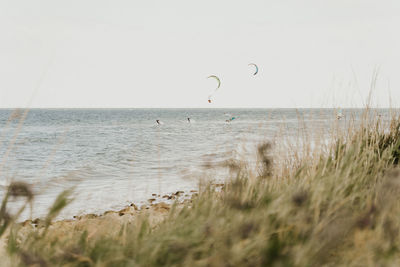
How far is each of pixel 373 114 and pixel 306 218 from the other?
357 centimetres

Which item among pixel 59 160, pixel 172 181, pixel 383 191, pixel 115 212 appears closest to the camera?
pixel 383 191

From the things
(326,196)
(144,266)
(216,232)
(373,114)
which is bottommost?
(144,266)

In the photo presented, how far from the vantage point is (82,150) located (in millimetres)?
16906

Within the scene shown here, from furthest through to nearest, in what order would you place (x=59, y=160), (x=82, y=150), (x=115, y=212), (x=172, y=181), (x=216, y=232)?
(x=82, y=150), (x=59, y=160), (x=172, y=181), (x=115, y=212), (x=216, y=232)

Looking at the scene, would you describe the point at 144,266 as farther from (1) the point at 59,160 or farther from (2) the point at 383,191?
(1) the point at 59,160

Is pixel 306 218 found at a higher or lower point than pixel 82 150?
higher

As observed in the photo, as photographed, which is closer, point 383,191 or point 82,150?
point 383,191

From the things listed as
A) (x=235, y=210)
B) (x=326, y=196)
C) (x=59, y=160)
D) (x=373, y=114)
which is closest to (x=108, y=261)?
(x=235, y=210)

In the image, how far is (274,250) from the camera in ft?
5.84

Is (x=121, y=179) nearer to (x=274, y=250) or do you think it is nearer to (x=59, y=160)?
(x=59, y=160)

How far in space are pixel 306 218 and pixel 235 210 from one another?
408mm

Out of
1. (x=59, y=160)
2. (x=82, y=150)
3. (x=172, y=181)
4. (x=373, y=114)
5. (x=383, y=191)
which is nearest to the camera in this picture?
(x=383, y=191)

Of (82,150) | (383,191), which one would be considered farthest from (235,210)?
(82,150)

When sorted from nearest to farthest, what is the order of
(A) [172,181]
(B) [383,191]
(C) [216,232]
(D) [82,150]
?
(C) [216,232] → (B) [383,191] → (A) [172,181] → (D) [82,150]
